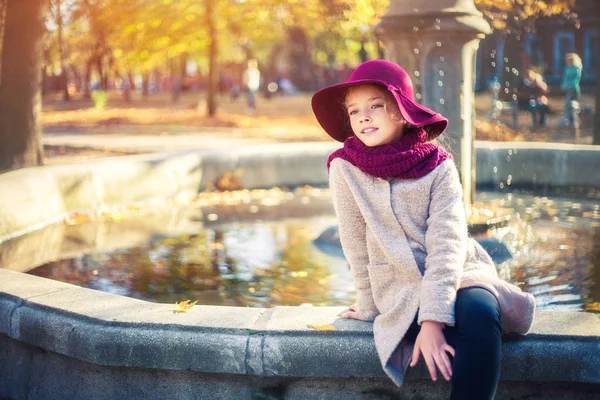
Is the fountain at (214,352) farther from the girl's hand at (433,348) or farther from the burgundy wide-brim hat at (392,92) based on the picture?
the burgundy wide-brim hat at (392,92)

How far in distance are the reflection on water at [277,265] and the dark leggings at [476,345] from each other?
6.55ft

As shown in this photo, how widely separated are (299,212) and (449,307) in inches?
215

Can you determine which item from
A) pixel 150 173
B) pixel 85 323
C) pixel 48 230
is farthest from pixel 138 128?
pixel 85 323

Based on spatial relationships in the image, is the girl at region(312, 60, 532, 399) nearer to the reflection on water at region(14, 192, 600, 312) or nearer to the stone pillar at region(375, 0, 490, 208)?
the reflection on water at region(14, 192, 600, 312)

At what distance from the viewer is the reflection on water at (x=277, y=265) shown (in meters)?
5.16

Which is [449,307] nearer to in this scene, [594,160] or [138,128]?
[594,160]

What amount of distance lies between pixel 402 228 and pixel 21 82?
9604 mm

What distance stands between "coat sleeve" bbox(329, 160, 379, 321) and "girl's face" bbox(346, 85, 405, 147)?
186 mm

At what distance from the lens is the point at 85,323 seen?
11.1 feet

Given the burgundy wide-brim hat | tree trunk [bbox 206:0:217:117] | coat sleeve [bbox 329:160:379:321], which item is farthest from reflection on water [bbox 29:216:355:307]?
tree trunk [bbox 206:0:217:117]

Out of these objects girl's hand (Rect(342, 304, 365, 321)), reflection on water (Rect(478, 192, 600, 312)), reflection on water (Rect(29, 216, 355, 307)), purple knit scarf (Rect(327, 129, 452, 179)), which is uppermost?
purple knit scarf (Rect(327, 129, 452, 179))

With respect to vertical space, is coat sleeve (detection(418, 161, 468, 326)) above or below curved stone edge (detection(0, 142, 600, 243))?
above

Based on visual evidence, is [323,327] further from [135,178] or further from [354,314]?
[135,178]

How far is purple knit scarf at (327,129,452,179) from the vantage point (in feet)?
10.5
